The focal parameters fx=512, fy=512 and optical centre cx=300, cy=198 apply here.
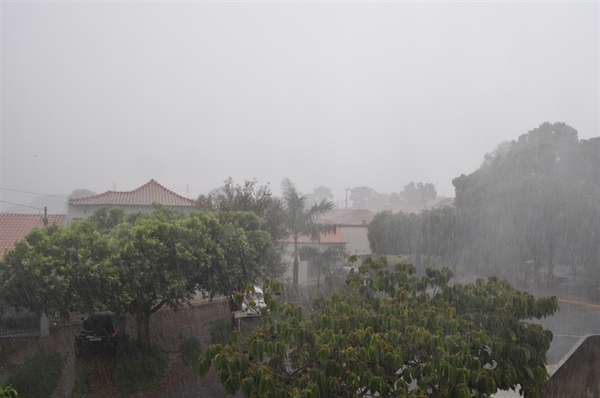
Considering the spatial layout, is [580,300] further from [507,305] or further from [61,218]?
[61,218]

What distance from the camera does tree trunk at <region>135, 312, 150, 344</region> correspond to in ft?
41.8

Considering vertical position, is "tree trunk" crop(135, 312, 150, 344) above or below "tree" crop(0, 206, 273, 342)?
below

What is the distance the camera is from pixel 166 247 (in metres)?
11.3

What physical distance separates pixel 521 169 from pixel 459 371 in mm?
22856

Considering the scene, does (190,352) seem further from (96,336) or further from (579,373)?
(579,373)

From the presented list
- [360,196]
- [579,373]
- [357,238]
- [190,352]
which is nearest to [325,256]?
[190,352]

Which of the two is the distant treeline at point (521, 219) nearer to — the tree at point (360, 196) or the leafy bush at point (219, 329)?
the leafy bush at point (219, 329)

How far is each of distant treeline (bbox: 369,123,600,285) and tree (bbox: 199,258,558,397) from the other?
17987 millimetres

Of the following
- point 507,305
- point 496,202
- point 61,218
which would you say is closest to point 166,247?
point 507,305

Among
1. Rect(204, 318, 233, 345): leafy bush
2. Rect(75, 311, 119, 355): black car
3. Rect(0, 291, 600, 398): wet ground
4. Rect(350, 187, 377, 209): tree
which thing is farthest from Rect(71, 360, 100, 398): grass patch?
Rect(350, 187, 377, 209): tree

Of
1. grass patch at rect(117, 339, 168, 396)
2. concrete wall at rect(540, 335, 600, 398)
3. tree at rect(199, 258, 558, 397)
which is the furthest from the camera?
grass patch at rect(117, 339, 168, 396)

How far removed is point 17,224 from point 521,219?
67.1 feet

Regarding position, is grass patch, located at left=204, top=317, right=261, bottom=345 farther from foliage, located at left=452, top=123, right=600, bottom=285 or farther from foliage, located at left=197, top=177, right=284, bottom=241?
foliage, located at left=452, top=123, right=600, bottom=285

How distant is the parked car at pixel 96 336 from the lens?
12.4m
